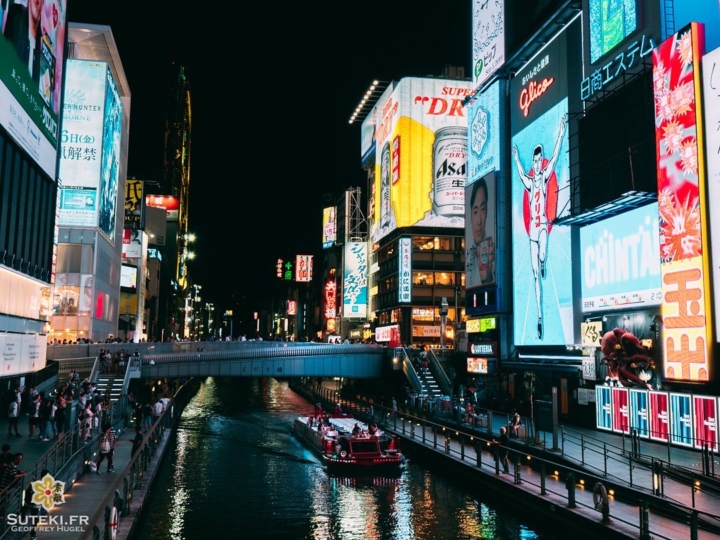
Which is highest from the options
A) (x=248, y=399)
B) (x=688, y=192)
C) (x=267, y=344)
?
(x=688, y=192)

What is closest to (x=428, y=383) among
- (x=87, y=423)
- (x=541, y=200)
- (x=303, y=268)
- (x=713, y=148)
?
(x=541, y=200)

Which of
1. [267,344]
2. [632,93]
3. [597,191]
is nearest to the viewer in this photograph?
[632,93]

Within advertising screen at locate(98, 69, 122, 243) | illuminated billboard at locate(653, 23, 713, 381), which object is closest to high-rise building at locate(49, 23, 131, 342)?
advertising screen at locate(98, 69, 122, 243)

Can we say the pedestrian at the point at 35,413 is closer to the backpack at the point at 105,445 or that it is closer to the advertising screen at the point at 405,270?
the backpack at the point at 105,445

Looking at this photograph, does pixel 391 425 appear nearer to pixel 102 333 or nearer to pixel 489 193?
pixel 489 193

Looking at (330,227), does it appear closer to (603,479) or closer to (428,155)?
(428,155)

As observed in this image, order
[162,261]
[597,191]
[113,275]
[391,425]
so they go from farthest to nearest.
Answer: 1. [162,261]
2. [113,275]
3. [391,425]
4. [597,191]

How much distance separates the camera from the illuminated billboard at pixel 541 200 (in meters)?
43.8

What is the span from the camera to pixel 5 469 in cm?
1596

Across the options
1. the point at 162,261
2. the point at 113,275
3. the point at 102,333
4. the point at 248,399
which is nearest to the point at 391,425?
the point at 248,399

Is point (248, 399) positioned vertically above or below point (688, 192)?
below

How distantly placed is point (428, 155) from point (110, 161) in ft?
124

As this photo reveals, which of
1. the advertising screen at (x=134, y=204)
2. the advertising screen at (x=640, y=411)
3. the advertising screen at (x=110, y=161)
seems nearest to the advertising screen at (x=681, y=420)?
the advertising screen at (x=640, y=411)

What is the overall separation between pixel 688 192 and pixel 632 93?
7.20 meters
